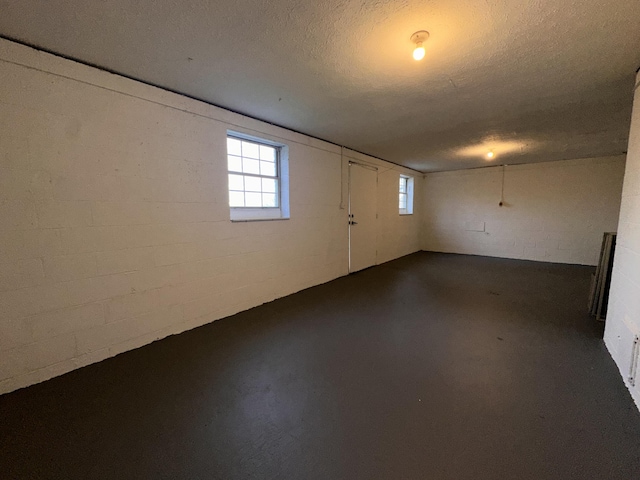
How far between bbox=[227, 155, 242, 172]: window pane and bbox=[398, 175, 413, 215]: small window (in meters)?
5.12

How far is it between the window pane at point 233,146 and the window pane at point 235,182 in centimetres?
28

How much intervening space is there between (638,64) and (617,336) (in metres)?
2.11

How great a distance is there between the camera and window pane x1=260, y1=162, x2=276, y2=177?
144 inches

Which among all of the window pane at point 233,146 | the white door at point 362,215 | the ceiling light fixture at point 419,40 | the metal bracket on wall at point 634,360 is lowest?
the metal bracket on wall at point 634,360

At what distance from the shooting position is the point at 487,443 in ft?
4.59

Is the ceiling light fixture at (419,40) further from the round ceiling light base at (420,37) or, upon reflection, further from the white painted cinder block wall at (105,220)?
the white painted cinder block wall at (105,220)

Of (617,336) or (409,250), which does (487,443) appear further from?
(409,250)

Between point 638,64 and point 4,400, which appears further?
point 638,64

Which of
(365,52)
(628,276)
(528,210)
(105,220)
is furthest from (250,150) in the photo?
(528,210)

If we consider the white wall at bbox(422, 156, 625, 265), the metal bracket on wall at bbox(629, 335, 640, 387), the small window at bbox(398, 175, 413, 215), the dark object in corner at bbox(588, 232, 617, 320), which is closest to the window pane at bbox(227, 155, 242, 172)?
the metal bracket on wall at bbox(629, 335, 640, 387)

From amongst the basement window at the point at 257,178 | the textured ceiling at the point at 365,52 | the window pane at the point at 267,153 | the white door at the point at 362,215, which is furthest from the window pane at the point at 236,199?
the white door at the point at 362,215

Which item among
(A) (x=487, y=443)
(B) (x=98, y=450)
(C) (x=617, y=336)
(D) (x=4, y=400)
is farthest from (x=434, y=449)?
(D) (x=4, y=400)

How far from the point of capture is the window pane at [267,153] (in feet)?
11.9

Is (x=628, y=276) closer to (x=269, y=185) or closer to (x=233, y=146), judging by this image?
(x=269, y=185)
